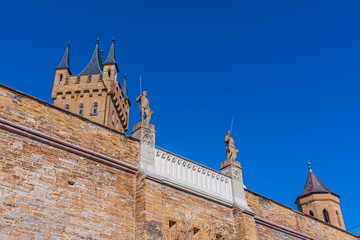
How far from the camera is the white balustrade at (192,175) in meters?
15.5

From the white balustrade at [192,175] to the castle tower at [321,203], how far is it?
16443mm

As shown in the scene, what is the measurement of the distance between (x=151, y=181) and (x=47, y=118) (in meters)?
4.00

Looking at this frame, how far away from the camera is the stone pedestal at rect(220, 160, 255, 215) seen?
17.4 m

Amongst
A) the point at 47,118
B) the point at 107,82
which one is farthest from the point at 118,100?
the point at 47,118

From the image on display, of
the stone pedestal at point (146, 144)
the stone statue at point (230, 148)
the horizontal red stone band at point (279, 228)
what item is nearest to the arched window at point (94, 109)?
the stone statue at point (230, 148)

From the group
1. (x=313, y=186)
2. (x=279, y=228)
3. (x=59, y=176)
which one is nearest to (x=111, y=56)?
(x=313, y=186)

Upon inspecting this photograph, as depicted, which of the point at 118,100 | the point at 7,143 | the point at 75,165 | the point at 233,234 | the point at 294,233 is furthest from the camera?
the point at 118,100

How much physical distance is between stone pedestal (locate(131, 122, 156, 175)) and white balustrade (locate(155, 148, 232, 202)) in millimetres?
298

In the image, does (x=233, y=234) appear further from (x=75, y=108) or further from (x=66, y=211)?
(x=75, y=108)

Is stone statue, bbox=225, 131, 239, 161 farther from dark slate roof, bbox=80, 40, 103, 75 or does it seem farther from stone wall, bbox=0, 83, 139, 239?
dark slate roof, bbox=80, 40, 103, 75

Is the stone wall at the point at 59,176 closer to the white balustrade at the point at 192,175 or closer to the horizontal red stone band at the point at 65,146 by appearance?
the horizontal red stone band at the point at 65,146

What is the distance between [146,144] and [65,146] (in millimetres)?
3327

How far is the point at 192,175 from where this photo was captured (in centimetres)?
1650

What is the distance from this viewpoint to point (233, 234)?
16609 millimetres
